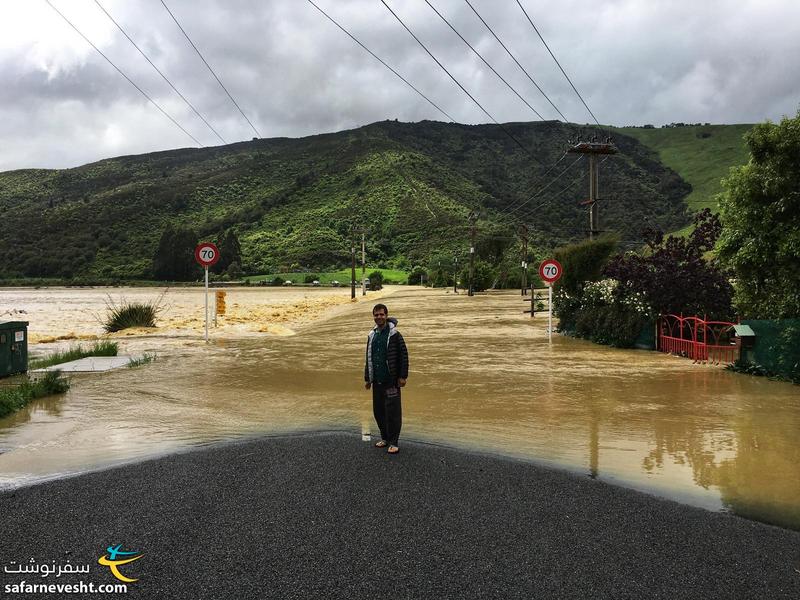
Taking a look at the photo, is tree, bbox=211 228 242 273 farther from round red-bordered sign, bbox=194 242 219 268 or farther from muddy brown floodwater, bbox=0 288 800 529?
muddy brown floodwater, bbox=0 288 800 529

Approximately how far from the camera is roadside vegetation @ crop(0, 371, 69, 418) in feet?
32.0

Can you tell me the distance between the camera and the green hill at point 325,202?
11975 centimetres

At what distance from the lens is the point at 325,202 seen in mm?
135875

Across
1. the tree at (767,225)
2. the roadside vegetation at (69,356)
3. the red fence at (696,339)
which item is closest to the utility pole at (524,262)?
the red fence at (696,339)

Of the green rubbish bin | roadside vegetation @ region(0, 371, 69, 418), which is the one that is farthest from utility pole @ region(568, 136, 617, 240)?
roadside vegetation @ region(0, 371, 69, 418)

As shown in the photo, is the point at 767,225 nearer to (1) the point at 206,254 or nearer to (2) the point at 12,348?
(1) the point at 206,254

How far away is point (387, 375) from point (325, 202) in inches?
5172

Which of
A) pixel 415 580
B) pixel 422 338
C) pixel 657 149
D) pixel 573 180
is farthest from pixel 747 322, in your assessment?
pixel 657 149

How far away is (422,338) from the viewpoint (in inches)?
922

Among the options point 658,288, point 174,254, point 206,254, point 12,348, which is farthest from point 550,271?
point 174,254

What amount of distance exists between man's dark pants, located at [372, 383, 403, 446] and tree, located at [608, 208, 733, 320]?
44.5 ft

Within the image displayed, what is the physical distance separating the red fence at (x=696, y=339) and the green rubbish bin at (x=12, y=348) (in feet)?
53.4

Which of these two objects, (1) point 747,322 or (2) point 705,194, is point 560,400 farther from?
(2) point 705,194

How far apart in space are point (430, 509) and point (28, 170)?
190059 millimetres
